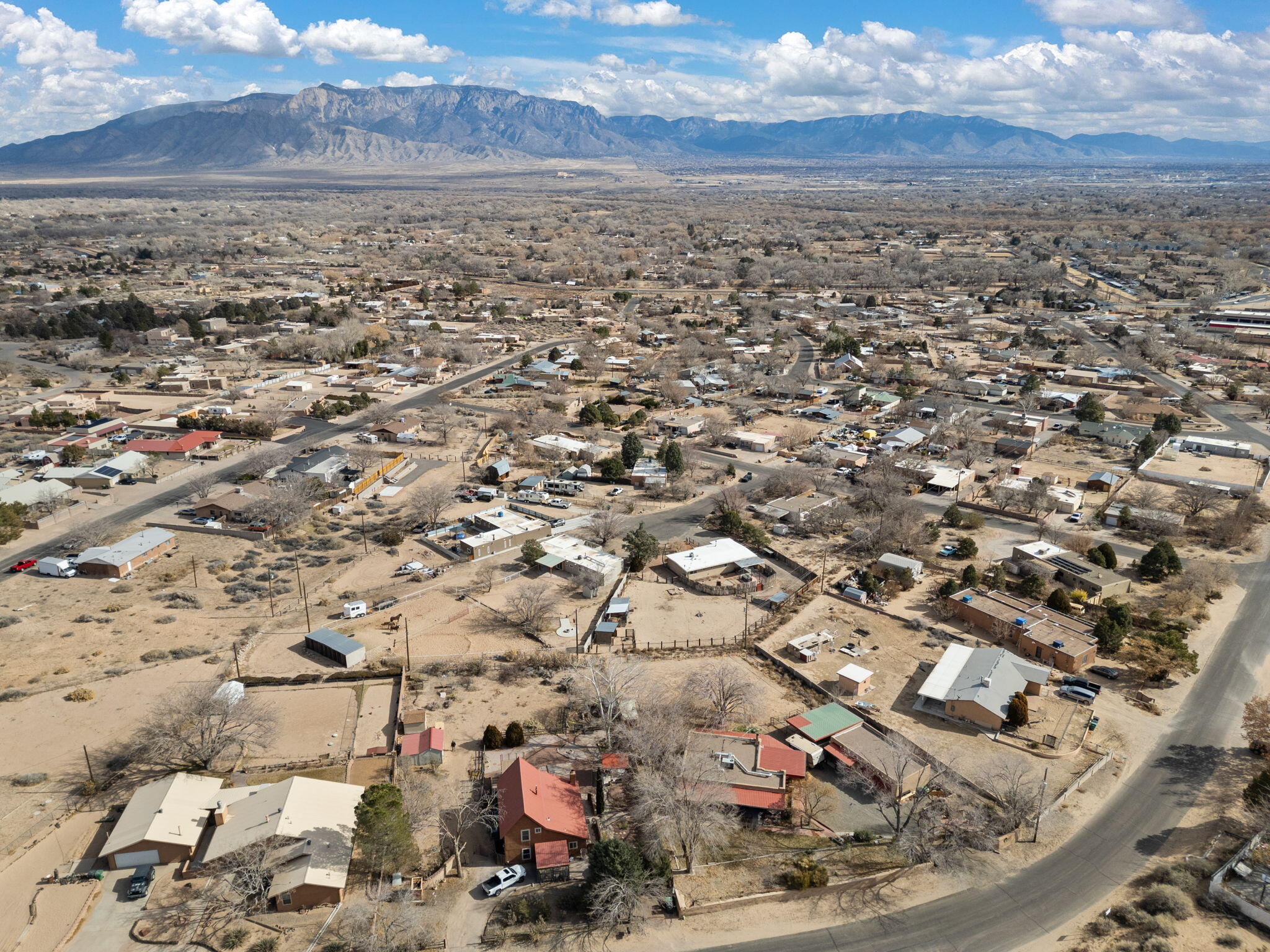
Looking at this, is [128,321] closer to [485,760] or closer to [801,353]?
[801,353]

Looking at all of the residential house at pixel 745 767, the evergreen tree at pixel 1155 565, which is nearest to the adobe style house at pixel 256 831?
the residential house at pixel 745 767

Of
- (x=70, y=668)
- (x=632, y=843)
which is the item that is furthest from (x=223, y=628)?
(x=632, y=843)

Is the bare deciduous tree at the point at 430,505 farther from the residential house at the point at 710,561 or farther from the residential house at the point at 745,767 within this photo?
the residential house at the point at 745,767

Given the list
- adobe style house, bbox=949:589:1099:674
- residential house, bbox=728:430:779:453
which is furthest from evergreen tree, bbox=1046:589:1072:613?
residential house, bbox=728:430:779:453

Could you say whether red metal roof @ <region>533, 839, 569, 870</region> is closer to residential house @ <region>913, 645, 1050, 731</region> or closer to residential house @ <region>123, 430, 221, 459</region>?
residential house @ <region>913, 645, 1050, 731</region>

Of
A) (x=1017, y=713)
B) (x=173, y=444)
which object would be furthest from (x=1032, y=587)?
(x=173, y=444)
